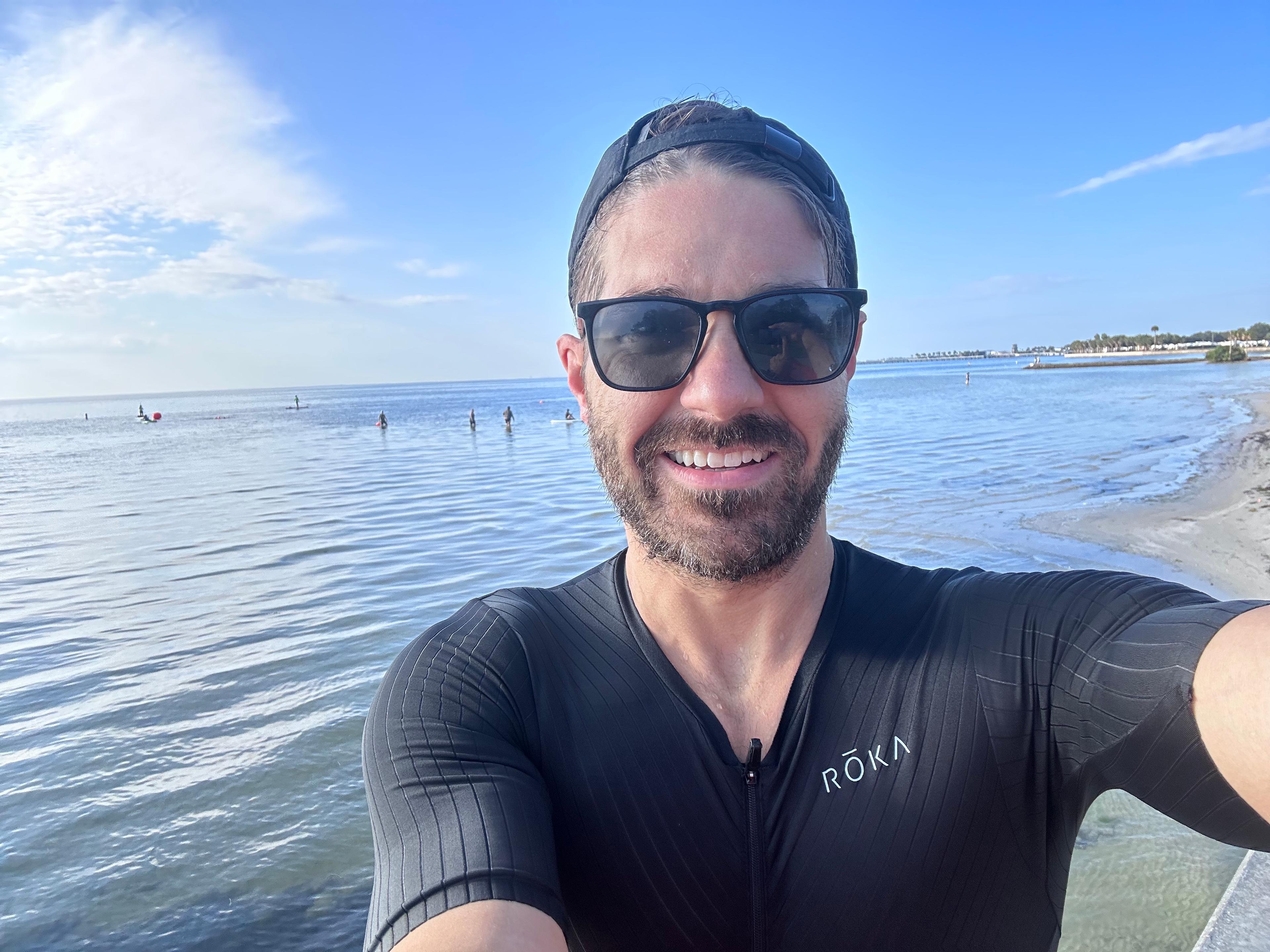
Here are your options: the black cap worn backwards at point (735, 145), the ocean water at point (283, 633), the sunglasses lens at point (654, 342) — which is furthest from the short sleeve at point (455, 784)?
the ocean water at point (283, 633)

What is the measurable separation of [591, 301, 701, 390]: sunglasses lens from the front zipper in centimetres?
96

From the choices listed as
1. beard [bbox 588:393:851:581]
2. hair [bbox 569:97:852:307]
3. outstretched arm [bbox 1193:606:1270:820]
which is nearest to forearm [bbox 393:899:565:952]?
beard [bbox 588:393:851:581]

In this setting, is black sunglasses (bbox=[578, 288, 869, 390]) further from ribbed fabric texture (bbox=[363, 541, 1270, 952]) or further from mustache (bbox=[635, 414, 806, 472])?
ribbed fabric texture (bbox=[363, 541, 1270, 952])

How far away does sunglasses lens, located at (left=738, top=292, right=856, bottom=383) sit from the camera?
1833 millimetres

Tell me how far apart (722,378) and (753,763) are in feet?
3.09

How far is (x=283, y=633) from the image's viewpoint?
9.05m

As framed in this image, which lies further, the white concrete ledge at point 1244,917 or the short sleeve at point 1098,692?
the white concrete ledge at point 1244,917

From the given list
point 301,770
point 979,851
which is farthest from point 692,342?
point 301,770

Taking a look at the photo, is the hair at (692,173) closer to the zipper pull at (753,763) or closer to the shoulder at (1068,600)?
the shoulder at (1068,600)

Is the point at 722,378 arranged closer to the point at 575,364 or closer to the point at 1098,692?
the point at 575,364

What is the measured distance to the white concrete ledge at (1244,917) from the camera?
8.23 ft

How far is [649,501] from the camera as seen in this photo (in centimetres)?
185

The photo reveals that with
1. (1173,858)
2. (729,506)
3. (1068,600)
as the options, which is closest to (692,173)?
(729,506)

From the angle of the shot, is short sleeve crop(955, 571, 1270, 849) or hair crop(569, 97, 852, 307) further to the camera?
hair crop(569, 97, 852, 307)
